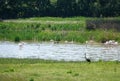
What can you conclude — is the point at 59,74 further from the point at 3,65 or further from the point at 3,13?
the point at 3,13

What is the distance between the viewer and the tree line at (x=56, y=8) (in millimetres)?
78938

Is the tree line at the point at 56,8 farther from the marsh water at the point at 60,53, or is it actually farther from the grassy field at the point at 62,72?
the grassy field at the point at 62,72

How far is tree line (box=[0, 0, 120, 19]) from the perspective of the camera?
78.9 m

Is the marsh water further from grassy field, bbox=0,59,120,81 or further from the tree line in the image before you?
the tree line

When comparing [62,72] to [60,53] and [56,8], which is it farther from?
[56,8]

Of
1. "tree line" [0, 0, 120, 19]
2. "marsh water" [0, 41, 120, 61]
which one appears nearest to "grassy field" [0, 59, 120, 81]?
"marsh water" [0, 41, 120, 61]

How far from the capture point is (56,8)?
81688mm

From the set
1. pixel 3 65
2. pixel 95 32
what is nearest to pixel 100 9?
pixel 95 32

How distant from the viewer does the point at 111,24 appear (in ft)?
173

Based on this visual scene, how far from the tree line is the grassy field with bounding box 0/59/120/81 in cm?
5312

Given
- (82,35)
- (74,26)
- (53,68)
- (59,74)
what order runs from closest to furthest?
(59,74), (53,68), (82,35), (74,26)

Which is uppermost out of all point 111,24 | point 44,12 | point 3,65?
point 3,65

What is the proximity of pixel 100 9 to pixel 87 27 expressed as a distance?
2474cm

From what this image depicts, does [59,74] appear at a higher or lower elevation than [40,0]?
higher
